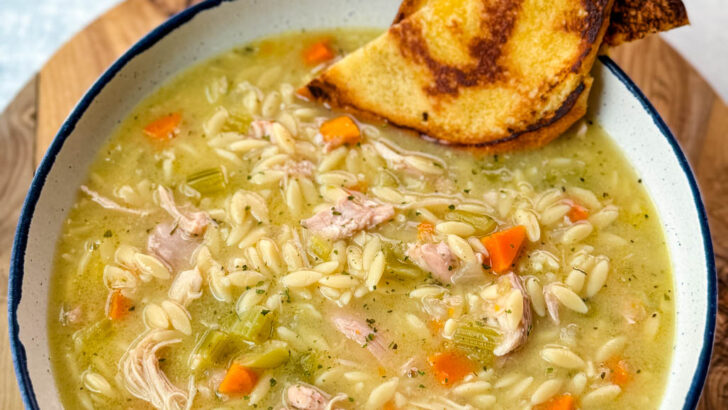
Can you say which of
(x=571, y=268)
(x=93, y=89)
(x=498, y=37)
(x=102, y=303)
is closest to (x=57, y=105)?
(x=93, y=89)

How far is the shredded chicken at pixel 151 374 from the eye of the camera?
297 cm

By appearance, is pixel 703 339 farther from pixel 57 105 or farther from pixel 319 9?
pixel 57 105

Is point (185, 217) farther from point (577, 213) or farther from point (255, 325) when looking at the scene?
point (577, 213)

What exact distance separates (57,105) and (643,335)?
2.98 metres

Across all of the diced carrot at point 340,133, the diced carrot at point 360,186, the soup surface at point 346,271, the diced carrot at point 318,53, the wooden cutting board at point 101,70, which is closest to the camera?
the soup surface at point 346,271

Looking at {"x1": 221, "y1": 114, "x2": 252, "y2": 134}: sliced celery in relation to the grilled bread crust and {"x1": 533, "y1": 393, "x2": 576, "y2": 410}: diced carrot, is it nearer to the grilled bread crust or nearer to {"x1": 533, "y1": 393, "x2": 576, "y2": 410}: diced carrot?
the grilled bread crust

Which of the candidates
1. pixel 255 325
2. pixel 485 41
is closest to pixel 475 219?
pixel 485 41

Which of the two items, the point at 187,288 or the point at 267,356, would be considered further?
the point at 187,288

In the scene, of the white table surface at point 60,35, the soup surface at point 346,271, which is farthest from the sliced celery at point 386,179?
the white table surface at point 60,35

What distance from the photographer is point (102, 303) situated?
3.22 meters

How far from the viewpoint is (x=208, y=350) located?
304 cm

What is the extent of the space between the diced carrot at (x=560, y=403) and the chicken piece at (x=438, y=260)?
60 centimetres

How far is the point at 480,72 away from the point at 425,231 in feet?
2.49

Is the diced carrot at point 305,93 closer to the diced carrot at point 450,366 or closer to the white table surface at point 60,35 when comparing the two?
the diced carrot at point 450,366
